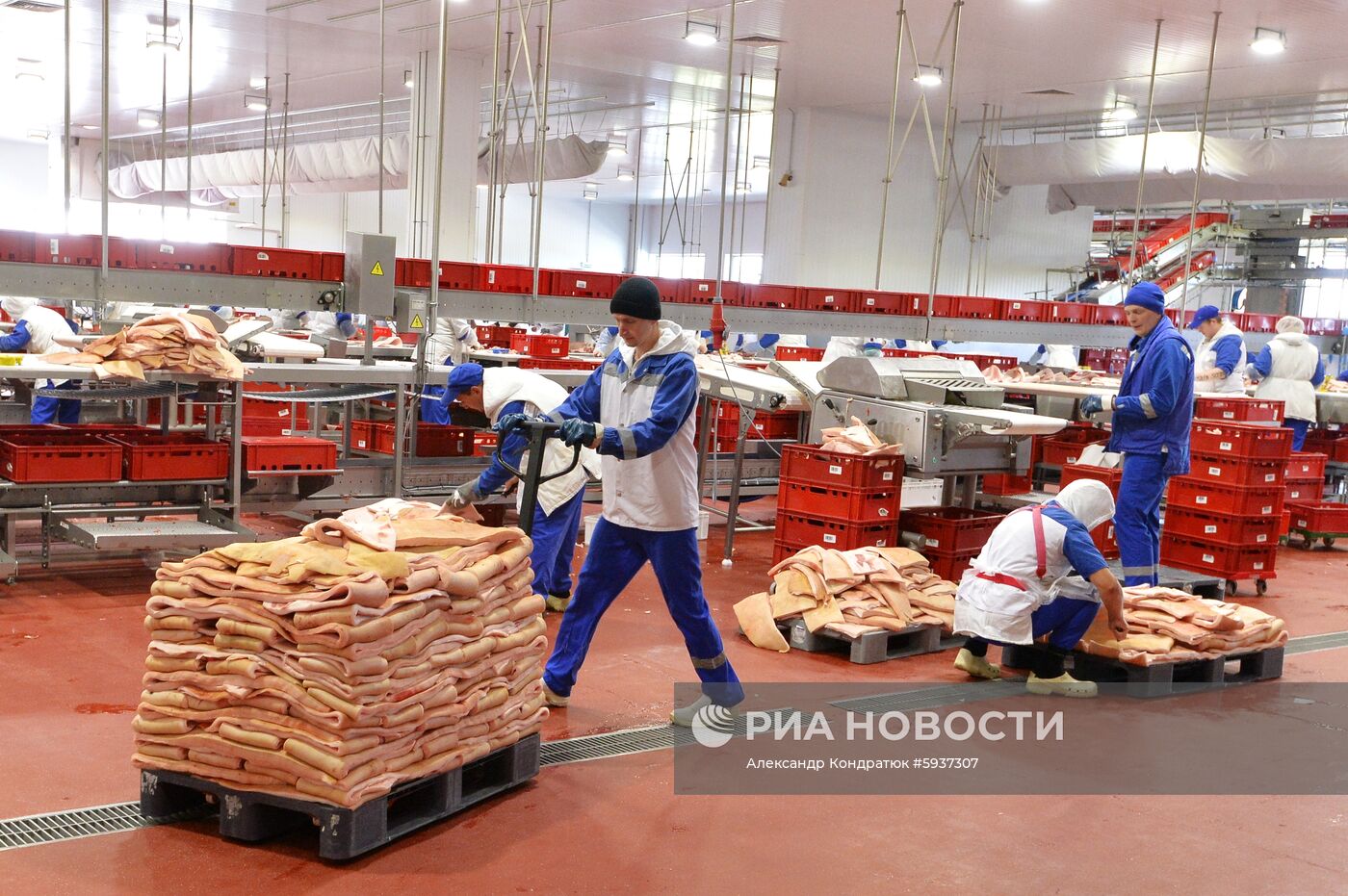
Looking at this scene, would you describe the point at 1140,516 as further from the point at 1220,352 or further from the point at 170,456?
the point at 170,456

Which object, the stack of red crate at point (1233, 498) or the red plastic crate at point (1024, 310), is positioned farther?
the red plastic crate at point (1024, 310)

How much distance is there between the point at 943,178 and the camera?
1136 cm

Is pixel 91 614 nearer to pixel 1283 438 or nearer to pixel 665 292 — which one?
pixel 665 292

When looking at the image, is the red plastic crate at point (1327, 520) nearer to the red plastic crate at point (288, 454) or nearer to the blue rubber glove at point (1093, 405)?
the blue rubber glove at point (1093, 405)

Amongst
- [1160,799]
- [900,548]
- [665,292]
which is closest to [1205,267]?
[665,292]

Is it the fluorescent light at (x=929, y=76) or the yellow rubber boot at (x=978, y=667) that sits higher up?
the fluorescent light at (x=929, y=76)

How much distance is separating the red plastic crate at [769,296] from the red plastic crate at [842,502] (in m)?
3.50

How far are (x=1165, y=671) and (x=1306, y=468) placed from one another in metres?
6.61

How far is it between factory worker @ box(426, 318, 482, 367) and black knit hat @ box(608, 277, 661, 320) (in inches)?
258

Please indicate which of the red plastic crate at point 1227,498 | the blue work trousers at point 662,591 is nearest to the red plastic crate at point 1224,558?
the red plastic crate at point 1227,498

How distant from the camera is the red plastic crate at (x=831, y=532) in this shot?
8.09m

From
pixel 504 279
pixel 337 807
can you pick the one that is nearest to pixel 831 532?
pixel 504 279

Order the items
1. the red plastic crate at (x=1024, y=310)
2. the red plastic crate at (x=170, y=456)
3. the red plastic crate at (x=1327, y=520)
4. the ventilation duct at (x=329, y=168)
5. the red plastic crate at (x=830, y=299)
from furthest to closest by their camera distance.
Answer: the ventilation duct at (x=329, y=168) < the red plastic crate at (x=1024, y=310) < the red plastic crate at (x=830, y=299) < the red plastic crate at (x=1327, y=520) < the red plastic crate at (x=170, y=456)

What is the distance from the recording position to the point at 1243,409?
1025 cm
